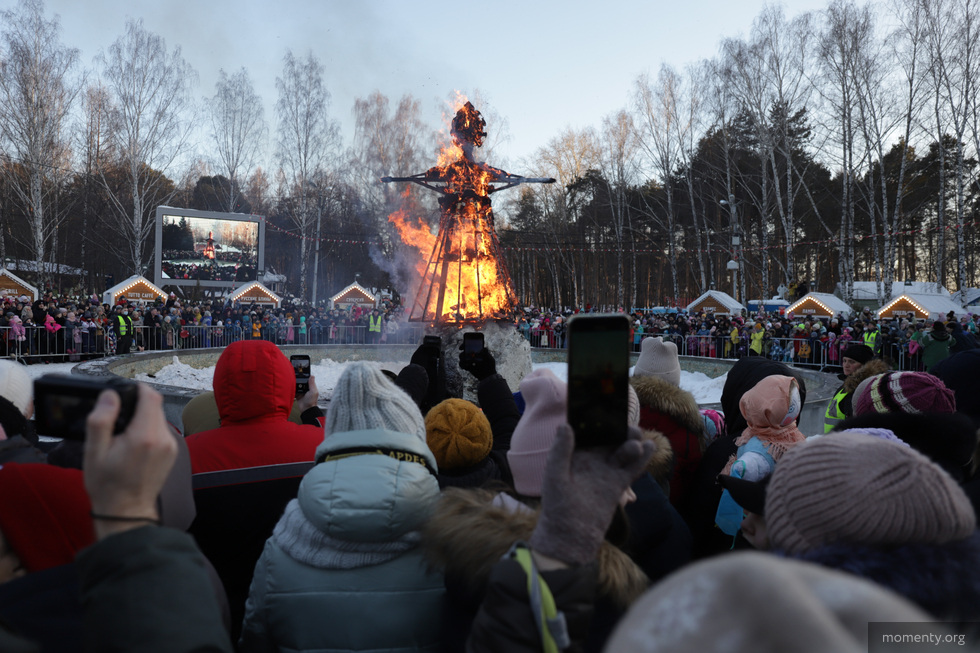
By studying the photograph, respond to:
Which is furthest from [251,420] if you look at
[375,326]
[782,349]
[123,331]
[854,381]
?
[375,326]

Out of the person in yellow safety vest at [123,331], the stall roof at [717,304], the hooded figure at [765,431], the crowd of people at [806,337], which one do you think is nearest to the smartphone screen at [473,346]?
the hooded figure at [765,431]

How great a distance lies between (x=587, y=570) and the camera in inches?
49.0

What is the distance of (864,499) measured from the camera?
1176mm

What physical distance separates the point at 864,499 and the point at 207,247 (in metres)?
33.2

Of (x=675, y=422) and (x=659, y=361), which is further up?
(x=659, y=361)

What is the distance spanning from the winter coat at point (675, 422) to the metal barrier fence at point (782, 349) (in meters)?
11.0

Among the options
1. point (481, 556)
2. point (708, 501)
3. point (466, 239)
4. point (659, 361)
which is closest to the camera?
point (481, 556)

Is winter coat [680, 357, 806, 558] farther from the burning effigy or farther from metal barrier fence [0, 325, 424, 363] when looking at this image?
metal barrier fence [0, 325, 424, 363]

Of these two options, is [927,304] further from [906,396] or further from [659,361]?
[906,396]

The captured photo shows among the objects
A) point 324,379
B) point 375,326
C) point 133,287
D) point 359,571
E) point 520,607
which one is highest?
point 133,287

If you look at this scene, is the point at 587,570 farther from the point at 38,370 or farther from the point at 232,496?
the point at 38,370

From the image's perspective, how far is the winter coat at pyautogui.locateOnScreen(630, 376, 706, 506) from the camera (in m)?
3.24

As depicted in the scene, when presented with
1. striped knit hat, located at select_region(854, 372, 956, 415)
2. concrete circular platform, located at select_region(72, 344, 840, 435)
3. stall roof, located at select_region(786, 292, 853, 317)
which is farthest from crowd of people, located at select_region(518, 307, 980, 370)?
striped knit hat, located at select_region(854, 372, 956, 415)

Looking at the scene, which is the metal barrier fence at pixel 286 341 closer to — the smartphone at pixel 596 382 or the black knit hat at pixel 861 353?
the black knit hat at pixel 861 353
